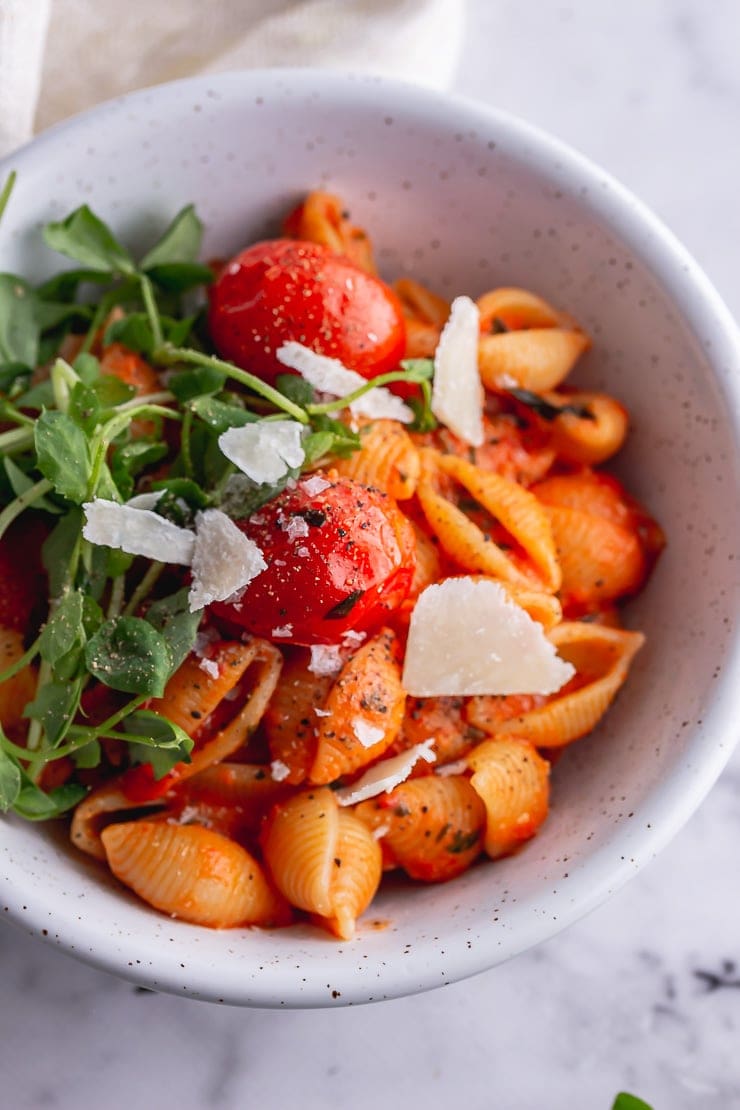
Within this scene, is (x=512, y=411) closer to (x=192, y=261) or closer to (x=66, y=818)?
(x=192, y=261)

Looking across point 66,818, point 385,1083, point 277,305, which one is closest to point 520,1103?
point 385,1083

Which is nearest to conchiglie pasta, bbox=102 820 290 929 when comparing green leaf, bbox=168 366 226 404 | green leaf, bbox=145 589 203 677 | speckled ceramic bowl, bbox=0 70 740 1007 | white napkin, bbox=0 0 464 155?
speckled ceramic bowl, bbox=0 70 740 1007

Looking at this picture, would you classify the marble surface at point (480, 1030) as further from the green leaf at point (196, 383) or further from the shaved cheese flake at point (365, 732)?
the green leaf at point (196, 383)

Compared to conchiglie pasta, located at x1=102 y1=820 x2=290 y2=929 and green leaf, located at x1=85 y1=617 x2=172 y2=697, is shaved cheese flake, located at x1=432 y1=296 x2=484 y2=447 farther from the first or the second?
conchiglie pasta, located at x1=102 y1=820 x2=290 y2=929

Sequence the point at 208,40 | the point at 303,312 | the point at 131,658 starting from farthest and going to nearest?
the point at 208,40, the point at 303,312, the point at 131,658

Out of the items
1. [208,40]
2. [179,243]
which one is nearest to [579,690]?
[179,243]

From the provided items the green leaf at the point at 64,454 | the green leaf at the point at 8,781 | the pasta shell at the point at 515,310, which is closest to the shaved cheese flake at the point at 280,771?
the green leaf at the point at 8,781

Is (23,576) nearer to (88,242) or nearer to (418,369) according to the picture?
(88,242)
